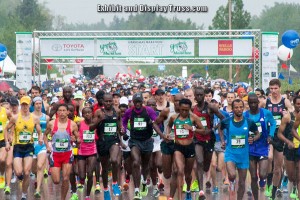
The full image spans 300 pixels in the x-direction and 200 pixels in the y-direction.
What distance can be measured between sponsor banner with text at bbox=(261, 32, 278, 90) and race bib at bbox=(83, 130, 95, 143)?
21.7 meters

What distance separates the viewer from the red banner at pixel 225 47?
40.2 meters

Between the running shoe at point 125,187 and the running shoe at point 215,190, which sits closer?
the running shoe at point 215,190

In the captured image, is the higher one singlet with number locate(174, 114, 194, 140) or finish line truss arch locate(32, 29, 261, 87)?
finish line truss arch locate(32, 29, 261, 87)

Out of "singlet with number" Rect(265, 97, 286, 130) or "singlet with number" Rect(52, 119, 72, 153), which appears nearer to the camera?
"singlet with number" Rect(52, 119, 72, 153)

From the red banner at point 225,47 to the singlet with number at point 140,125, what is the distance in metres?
23.8

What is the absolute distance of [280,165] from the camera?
650 inches

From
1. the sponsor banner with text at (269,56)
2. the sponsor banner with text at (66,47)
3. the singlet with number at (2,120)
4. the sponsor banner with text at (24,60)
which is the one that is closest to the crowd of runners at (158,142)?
the singlet with number at (2,120)

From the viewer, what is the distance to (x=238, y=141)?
47.6 ft

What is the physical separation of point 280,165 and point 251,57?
78.2 ft

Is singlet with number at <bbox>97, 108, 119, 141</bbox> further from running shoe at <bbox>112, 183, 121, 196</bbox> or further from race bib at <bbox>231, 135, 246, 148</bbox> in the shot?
race bib at <bbox>231, 135, 246, 148</bbox>

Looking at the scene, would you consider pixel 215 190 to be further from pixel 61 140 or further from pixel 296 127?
pixel 61 140

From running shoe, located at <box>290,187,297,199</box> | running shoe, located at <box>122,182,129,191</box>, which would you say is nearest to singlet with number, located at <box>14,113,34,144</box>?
running shoe, located at <box>122,182,129,191</box>

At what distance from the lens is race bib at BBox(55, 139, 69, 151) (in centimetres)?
1517

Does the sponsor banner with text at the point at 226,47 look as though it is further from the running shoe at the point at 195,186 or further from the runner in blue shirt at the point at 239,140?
the runner in blue shirt at the point at 239,140
